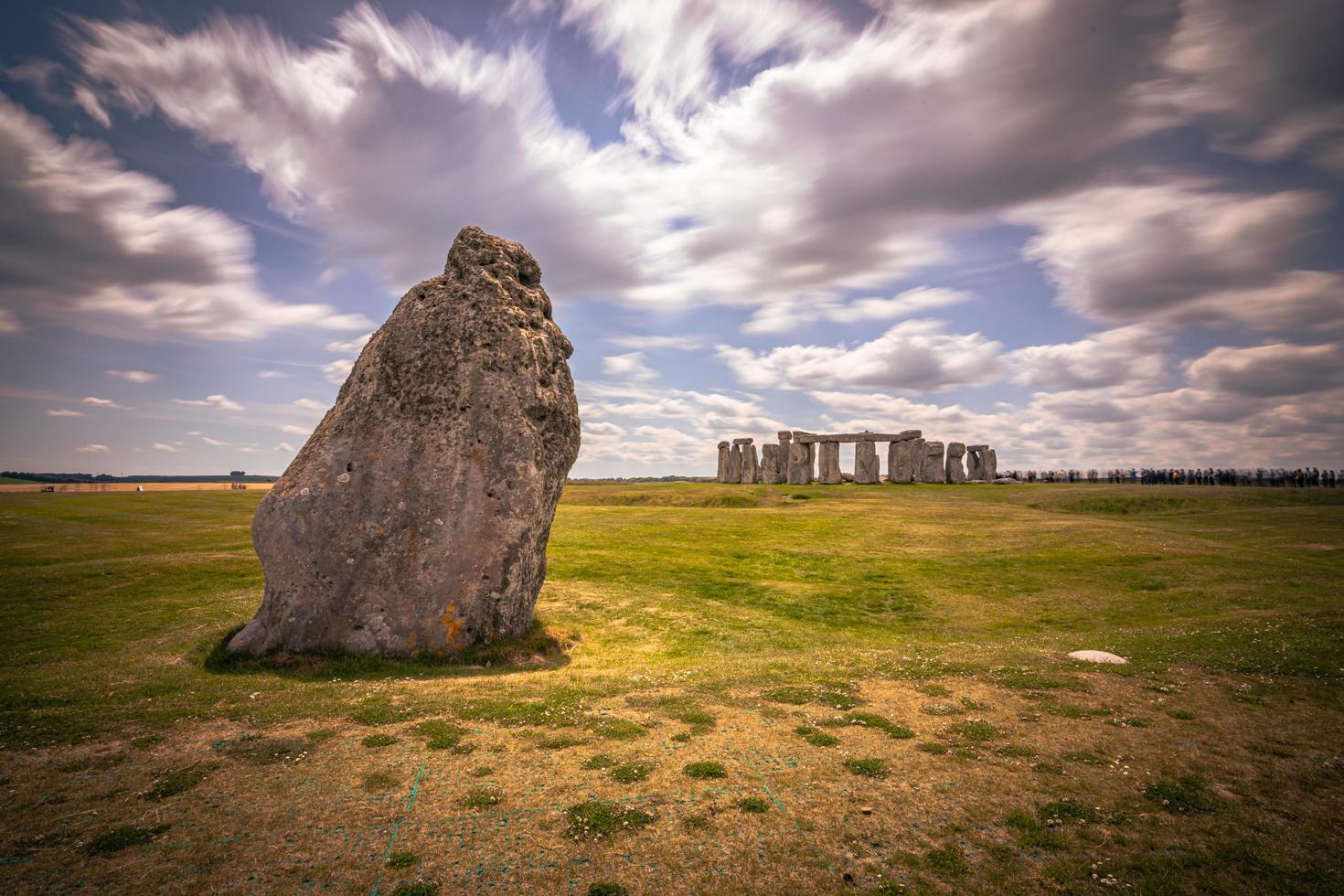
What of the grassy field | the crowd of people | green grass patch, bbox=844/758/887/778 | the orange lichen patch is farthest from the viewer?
the crowd of people

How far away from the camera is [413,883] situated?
5.12 meters

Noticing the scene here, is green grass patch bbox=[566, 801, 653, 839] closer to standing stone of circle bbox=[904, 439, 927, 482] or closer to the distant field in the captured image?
standing stone of circle bbox=[904, 439, 927, 482]

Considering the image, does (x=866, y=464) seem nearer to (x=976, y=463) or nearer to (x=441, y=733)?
(x=976, y=463)

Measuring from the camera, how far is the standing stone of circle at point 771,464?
74.9m

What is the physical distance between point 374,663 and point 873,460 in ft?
214

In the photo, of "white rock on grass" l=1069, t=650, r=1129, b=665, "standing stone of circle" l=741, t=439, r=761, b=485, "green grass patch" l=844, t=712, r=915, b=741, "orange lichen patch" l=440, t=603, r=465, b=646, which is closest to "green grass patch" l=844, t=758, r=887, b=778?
"green grass patch" l=844, t=712, r=915, b=741

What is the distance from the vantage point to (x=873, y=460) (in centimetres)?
7025

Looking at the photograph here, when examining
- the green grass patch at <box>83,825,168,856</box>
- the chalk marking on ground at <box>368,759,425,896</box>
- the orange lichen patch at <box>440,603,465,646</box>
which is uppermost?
→ the orange lichen patch at <box>440,603,465,646</box>

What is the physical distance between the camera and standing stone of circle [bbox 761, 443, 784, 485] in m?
74.9

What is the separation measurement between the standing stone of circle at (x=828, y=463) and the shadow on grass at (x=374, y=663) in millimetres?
60424

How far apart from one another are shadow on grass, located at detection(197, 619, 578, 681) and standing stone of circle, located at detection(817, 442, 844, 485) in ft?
198

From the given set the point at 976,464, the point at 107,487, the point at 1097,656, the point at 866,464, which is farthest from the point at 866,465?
the point at 107,487

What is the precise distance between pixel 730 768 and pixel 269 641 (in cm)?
962

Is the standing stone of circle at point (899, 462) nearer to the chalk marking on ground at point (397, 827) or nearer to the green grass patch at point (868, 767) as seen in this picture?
the green grass patch at point (868, 767)
